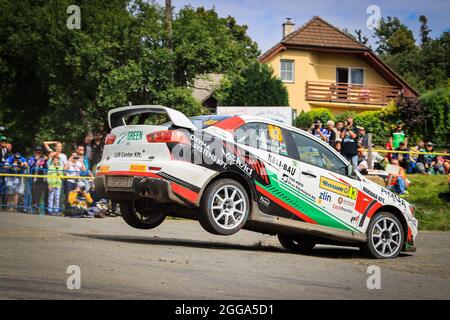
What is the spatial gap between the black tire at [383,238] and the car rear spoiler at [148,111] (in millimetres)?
3137

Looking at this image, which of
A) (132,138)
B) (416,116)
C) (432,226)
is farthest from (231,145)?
(416,116)

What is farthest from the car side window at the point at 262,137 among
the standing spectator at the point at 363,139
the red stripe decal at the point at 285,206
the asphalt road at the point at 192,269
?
the standing spectator at the point at 363,139

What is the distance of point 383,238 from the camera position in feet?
41.6

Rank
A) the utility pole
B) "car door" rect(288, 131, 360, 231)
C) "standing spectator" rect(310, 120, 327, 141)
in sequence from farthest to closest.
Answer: the utility pole → "standing spectator" rect(310, 120, 327, 141) → "car door" rect(288, 131, 360, 231)

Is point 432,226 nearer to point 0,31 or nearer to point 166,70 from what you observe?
point 166,70

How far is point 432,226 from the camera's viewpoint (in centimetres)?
1938

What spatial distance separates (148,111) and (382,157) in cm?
1413

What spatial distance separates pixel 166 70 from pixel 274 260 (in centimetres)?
2627

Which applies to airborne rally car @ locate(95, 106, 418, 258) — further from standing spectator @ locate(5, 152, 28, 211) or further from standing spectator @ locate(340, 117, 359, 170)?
standing spectator @ locate(5, 152, 28, 211)

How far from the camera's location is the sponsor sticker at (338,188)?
1214 cm

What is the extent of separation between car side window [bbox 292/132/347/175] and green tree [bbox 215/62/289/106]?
86.2ft

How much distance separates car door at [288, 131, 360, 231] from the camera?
39.4 ft

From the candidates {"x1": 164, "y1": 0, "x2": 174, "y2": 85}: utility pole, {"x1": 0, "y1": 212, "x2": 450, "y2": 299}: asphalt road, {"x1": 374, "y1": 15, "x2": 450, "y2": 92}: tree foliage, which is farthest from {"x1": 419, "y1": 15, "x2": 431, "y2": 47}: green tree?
{"x1": 0, "y1": 212, "x2": 450, "y2": 299}: asphalt road

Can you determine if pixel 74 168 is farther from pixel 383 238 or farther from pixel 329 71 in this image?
pixel 329 71
